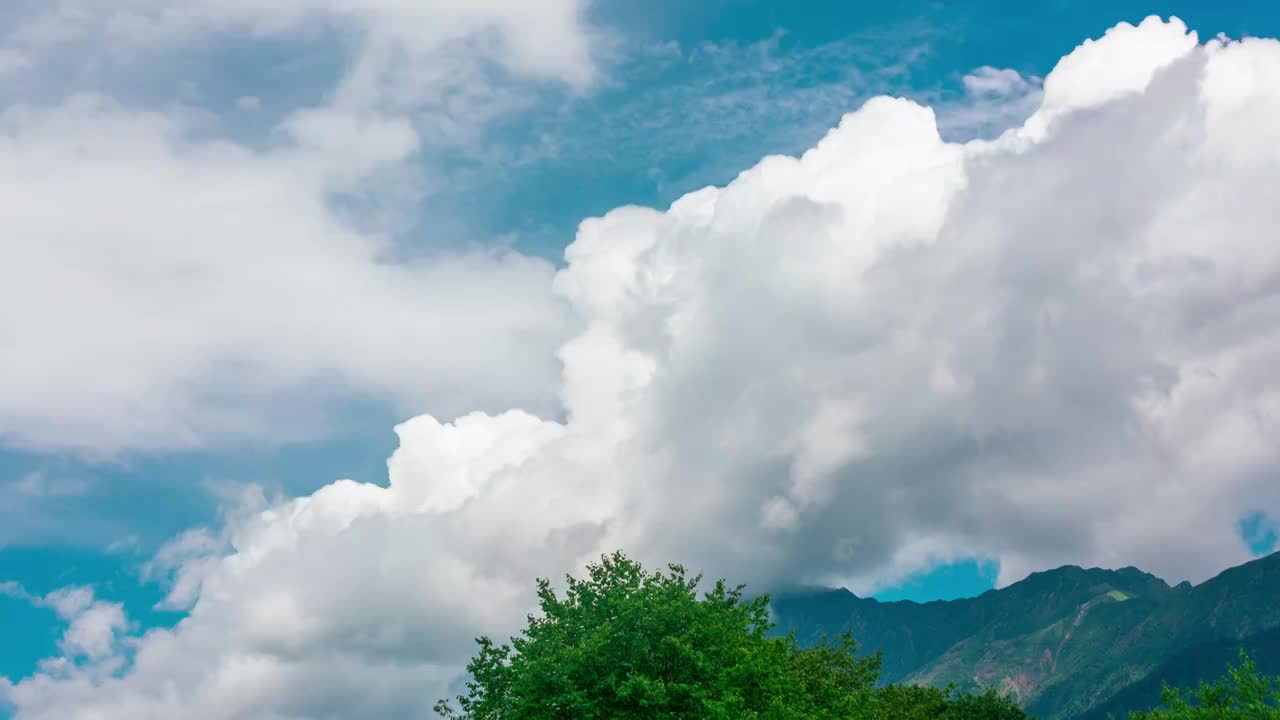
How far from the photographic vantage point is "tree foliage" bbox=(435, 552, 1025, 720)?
55125 mm

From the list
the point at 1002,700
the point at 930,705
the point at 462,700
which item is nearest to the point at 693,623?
the point at 462,700

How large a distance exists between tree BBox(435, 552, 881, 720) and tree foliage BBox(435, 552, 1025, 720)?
0.06 metres

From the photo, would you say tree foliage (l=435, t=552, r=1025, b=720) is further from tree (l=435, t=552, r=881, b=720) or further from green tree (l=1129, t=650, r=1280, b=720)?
green tree (l=1129, t=650, r=1280, b=720)

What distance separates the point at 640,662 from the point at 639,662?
0.08 metres

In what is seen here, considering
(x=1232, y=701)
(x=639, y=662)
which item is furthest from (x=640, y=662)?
(x=1232, y=701)

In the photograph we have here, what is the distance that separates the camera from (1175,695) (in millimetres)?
70875

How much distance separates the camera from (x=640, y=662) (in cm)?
5734

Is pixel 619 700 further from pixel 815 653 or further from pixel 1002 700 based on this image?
pixel 1002 700

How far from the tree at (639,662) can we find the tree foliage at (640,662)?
0.20 ft

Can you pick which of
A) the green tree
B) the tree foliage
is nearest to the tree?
the tree foliage

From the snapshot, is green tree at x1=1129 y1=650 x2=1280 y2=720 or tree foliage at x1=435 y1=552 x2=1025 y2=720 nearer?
tree foliage at x1=435 y1=552 x2=1025 y2=720

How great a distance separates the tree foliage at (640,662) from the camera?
181 feet

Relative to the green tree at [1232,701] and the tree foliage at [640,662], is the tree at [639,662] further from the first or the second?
the green tree at [1232,701]

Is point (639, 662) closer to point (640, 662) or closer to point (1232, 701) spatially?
point (640, 662)
